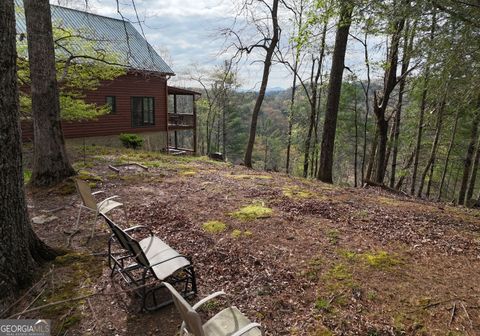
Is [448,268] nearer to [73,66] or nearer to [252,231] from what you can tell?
[252,231]

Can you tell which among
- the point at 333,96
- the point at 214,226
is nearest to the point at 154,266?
the point at 214,226

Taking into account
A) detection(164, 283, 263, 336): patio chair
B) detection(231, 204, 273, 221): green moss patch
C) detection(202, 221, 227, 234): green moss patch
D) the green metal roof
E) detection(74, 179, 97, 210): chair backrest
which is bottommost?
detection(202, 221, 227, 234): green moss patch

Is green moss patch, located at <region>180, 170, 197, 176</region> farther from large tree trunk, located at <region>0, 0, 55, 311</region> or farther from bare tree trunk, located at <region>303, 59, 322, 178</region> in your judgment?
bare tree trunk, located at <region>303, 59, 322, 178</region>

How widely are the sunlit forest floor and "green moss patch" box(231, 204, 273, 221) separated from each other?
0.02 metres

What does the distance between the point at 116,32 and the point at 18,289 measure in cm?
1861

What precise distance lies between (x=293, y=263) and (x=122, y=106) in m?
16.1

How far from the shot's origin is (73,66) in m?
9.73

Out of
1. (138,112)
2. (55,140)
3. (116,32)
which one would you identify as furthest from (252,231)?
(116,32)

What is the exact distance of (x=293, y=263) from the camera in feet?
12.1

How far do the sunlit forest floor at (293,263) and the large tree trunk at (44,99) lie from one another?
0.48 metres

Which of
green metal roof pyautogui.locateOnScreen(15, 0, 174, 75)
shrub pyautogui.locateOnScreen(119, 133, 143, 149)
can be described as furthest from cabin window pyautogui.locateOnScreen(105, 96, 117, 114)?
green metal roof pyautogui.locateOnScreen(15, 0, 174, 75)

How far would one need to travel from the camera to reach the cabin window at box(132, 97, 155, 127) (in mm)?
18188

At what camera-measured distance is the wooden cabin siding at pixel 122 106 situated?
1545 centimetres

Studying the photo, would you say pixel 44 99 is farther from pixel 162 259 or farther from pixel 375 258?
pixel 375 258
